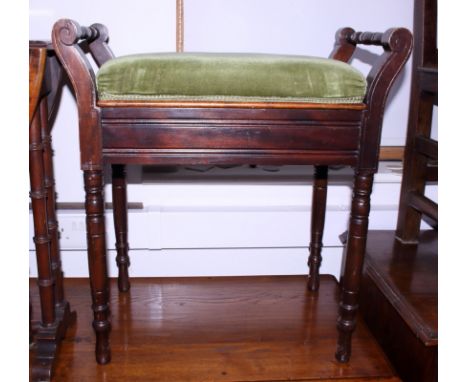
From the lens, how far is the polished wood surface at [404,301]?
108 cm

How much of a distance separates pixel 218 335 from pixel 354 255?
0.40 metres

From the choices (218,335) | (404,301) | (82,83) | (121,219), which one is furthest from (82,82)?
(404,301)

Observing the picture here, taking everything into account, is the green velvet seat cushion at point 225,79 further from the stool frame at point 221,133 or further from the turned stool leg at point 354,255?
the turned stool leg at point 354,255

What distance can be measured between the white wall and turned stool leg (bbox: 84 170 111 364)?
1.73 feet

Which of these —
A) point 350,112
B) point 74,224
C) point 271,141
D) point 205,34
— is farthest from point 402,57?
point 74,224

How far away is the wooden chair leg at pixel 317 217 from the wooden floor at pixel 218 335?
73 millimetres

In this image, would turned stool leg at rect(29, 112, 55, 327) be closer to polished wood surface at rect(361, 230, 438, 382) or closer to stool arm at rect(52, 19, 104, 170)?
stool arm at rect(52, 19, 104, 170)

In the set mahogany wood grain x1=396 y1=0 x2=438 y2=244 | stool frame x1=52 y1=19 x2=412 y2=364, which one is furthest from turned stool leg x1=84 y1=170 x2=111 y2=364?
mahogany wood grain x1=396 y1=0 x2=438 y2=244

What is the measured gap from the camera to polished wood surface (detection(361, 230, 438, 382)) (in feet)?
3.53

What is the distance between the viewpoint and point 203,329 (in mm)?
1286

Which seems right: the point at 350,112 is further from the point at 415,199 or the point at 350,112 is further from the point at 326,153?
the point at 415,199

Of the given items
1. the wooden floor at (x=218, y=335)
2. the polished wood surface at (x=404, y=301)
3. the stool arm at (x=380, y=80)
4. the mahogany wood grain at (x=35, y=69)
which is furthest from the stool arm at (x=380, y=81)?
the mahogany wood grain at (x=35, y=69)

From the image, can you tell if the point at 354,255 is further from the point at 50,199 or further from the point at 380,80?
the point at 50,199

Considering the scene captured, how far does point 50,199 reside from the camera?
117 centimetres
